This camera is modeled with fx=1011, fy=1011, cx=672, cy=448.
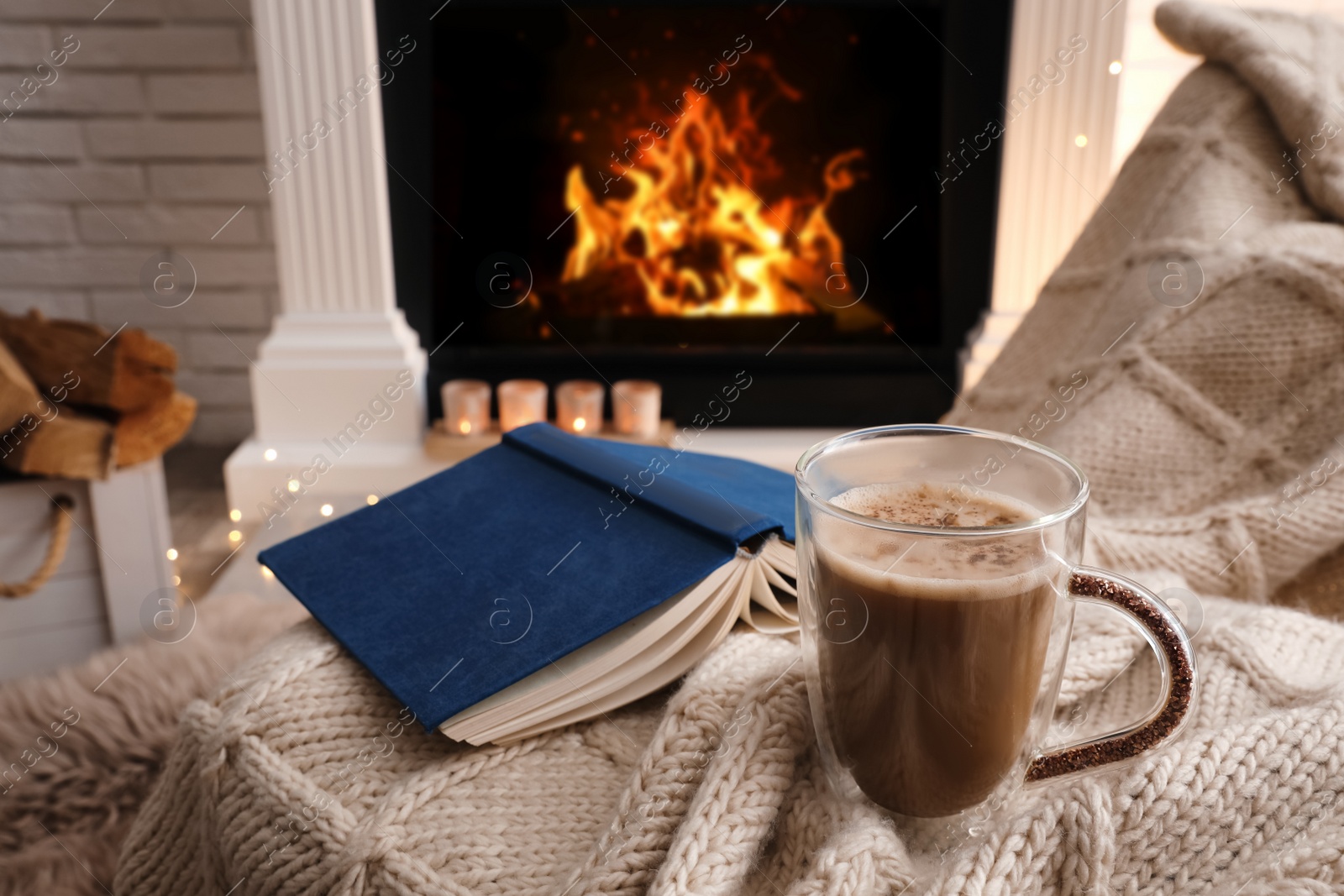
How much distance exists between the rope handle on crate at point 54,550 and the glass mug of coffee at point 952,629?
134cm

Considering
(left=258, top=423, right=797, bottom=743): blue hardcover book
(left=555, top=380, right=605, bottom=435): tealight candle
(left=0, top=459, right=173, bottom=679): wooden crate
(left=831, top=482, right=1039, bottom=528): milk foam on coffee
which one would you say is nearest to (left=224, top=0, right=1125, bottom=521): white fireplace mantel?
(left=555, top=380, right=605, bottom=435): tealight candle

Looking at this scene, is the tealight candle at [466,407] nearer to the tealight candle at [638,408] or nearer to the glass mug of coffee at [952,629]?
the tealight candle at [638,408]

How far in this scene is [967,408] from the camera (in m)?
1.05

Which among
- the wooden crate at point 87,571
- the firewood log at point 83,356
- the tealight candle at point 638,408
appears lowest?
the tealight candle at point 638,408

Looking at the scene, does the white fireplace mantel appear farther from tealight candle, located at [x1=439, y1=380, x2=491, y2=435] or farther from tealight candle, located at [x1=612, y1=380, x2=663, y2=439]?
tealight candle, located at [x1=612, y1=380, x2=663, y2=439]

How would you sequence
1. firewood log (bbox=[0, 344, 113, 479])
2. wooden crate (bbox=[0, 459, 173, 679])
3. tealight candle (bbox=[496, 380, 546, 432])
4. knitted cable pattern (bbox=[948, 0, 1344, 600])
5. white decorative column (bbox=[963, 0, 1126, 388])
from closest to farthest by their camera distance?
knitted cable pattern (bbox=[948, 0, 1344, 600]) → firewood log (bbox=[0, 344, 113, 479]) → wooden crate (bbox=[0, 459, 173, 679]) → white decorative column (bbox=[963, 0, 1126, 388]) → tealight candle (bbox=[496, 380, 546, 432])

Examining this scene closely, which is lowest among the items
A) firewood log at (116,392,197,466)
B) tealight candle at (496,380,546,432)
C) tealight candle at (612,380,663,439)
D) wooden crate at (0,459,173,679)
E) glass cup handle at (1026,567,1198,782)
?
tealight candle at (612,380,663,439)

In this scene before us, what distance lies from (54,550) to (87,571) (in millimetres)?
77

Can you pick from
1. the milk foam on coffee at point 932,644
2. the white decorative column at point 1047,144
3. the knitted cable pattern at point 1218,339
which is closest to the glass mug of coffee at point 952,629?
the milk foam on coffee at point 932,644

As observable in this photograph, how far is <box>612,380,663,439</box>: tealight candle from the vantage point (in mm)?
2053

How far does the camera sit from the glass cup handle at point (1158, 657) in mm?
414

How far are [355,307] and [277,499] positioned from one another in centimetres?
42

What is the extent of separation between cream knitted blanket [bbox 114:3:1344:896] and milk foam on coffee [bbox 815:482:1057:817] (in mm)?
25

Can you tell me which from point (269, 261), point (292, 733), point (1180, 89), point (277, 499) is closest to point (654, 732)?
point (292, 733)
